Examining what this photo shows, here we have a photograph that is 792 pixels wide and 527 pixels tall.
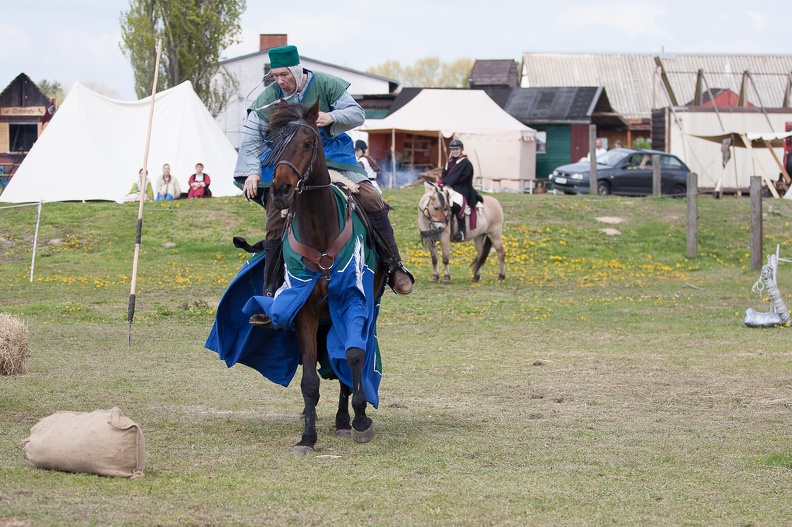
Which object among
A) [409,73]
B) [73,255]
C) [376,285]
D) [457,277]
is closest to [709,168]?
[457,277]

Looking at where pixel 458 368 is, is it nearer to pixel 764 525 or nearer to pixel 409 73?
pixel 764 525

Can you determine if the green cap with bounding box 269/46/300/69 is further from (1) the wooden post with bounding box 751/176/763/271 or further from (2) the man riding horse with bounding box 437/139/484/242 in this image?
(1) the wooden post with bounding box 751/176/763/271

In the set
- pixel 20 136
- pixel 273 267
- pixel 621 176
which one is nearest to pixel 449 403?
pixel 273 267

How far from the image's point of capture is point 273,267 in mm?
7695

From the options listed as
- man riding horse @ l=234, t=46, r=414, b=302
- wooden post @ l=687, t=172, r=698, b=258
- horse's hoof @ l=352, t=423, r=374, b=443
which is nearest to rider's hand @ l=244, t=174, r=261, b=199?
man riding horse @ l=234, t=46, r=414, b=302

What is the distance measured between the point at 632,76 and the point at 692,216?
42.8m

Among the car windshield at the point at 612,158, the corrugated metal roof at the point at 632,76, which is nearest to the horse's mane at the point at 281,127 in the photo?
the car windshield at the point at 612,158

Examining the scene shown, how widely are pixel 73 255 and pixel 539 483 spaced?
673 inches

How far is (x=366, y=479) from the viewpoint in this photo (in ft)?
19.9

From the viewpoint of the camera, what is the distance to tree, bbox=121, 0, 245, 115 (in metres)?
40.5

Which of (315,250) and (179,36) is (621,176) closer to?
(179,36)

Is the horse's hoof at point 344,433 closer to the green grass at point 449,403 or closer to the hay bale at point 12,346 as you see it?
the green grass at point 449,403

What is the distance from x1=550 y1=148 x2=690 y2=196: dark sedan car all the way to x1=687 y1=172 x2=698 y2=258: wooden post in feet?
33.5

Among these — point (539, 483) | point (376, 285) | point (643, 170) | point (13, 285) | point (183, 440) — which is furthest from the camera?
point (643, 170)
